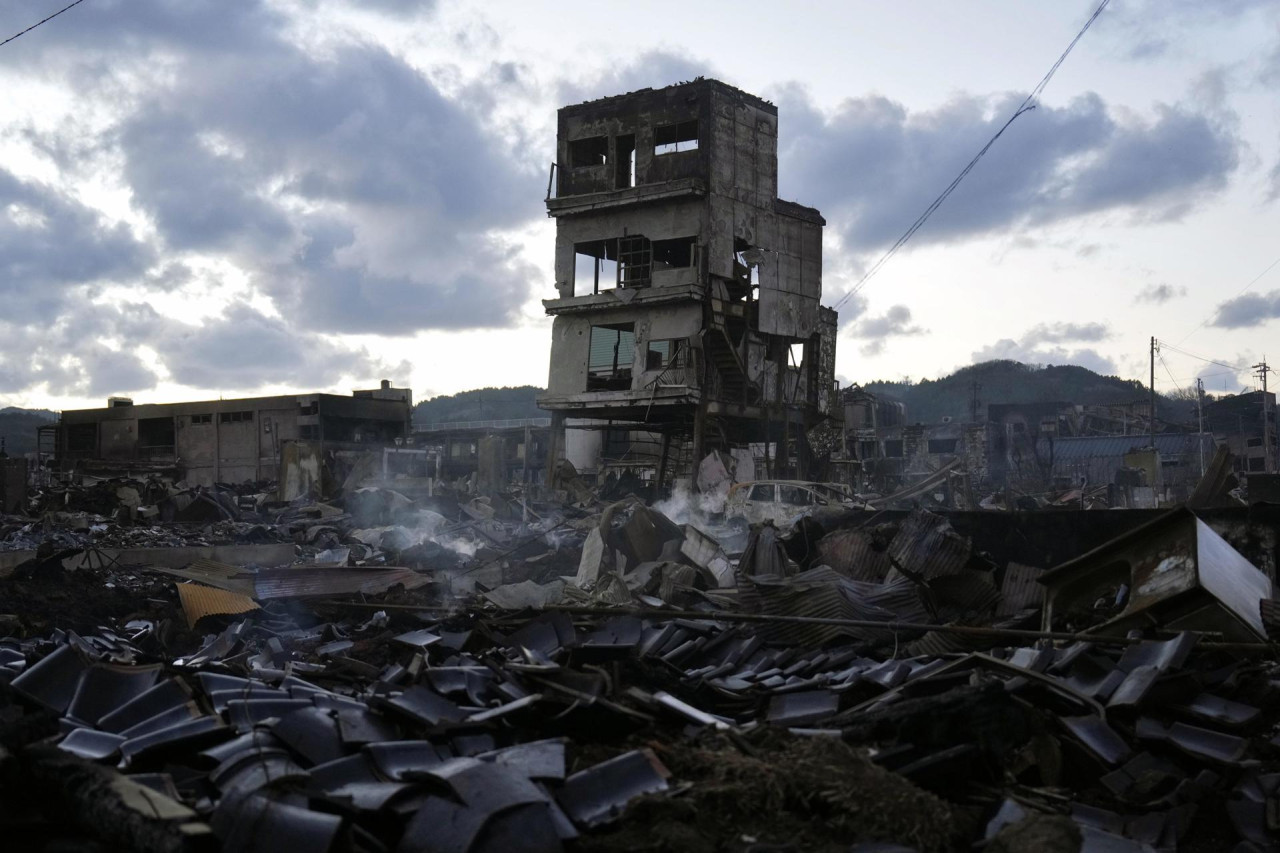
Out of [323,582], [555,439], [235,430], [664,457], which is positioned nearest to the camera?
[323,582]

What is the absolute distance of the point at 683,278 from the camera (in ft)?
89.9

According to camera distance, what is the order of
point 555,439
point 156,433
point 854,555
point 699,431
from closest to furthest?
1. point 854,555
2. point 699,431
3. point 555,439
4. point 156,433

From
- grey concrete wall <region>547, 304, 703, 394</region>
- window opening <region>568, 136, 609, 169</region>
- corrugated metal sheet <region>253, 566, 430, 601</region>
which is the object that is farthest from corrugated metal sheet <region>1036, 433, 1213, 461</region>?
corrugated metal sheet <region>253, 566, 430, 601</region>

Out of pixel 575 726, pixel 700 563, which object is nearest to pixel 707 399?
pixel 700 563

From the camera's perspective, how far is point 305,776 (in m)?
3.71

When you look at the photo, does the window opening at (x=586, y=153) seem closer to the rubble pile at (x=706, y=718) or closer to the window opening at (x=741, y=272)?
the window opening at (x=741, y=272)

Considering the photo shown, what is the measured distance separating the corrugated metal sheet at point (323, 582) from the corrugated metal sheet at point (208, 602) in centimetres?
42

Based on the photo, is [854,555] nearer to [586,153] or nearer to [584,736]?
[584,736]

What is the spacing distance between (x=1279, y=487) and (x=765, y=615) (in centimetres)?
700

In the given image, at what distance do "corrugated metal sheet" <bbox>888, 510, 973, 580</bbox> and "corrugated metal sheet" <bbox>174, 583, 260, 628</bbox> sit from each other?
582 centimetres

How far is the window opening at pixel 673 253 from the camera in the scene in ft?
94.0

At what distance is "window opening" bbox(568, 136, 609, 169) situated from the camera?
29344 millimetres

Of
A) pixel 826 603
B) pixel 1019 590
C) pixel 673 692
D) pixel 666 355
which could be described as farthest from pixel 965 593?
pixel 666 355

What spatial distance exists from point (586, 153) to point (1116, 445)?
1399 inches
